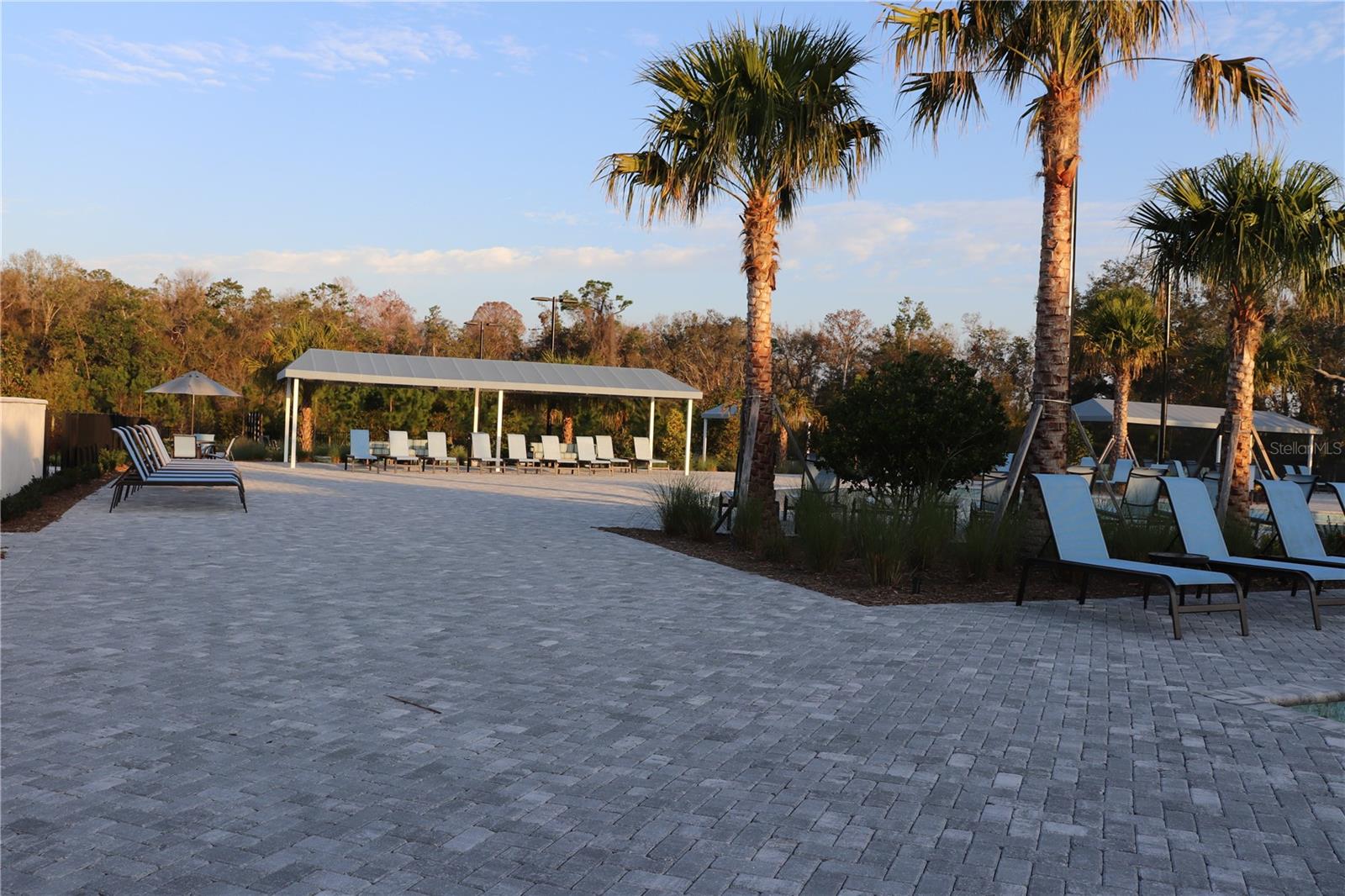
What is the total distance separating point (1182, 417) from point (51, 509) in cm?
3327

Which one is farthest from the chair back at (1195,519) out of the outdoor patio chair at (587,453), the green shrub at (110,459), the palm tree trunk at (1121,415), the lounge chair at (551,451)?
the palm tree trunk at (1121,415)

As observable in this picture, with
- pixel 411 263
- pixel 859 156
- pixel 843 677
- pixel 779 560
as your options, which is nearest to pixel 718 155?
pixel 859 156

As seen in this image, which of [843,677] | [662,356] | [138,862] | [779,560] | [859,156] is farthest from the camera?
[662,356]

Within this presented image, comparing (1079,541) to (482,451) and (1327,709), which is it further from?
(482,451)

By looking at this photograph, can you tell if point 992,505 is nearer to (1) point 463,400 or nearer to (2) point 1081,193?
(2) point 1081,193

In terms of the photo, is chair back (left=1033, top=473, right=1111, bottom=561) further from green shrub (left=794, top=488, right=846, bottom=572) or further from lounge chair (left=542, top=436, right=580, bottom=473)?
lounge chair (left=542, top=436, right=580, bottom=473)

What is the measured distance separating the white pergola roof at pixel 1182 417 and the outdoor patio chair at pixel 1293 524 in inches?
833

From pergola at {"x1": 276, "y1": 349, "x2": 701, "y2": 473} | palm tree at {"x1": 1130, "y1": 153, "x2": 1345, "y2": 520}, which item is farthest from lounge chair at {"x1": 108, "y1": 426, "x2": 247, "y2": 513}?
palm tree at {"x1": 1130, "y1": 153, "x2": 1345, "y2": 520}

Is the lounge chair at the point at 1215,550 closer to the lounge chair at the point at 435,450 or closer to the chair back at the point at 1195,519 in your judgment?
the chair back at the point at 1195,519

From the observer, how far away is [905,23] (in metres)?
9.87

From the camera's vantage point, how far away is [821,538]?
→ 9.13m

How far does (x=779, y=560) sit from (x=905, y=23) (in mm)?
5275

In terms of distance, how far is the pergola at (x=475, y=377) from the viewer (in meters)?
25.0

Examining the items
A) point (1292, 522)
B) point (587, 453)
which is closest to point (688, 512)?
point (1292, 522)
